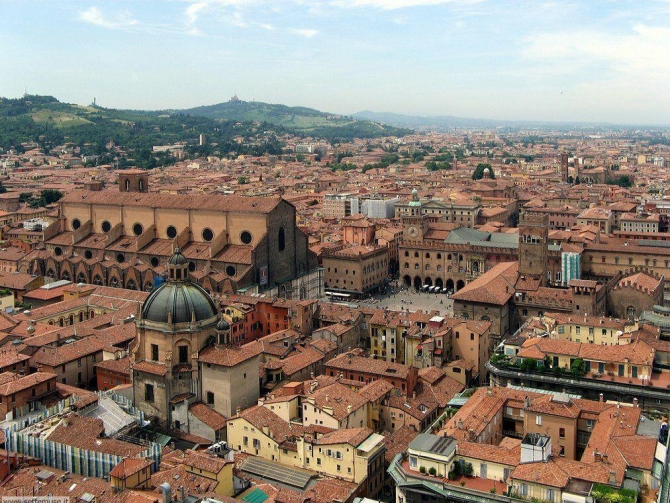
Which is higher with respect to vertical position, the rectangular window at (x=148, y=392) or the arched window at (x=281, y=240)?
the arched window at (x=281, y=240)

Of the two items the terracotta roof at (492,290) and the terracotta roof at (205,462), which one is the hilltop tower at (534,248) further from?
the terracotta roof at (205,462)

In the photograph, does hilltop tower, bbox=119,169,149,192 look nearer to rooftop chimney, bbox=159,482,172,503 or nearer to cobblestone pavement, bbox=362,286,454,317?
cobblestone pavement, bbox=362,286,454,317

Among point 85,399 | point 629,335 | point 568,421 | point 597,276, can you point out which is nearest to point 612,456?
point 568,421

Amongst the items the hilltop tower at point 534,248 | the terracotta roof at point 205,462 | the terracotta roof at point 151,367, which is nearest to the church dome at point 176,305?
the terracotta roof at point 151,367

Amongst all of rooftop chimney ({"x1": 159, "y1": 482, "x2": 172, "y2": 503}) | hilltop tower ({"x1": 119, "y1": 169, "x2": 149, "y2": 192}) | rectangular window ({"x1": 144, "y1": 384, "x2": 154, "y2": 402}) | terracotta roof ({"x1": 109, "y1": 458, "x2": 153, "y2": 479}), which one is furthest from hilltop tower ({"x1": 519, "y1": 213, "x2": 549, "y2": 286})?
rooftop chimney ({"x1": 159, "y1": 482, "x2": 172, "y2": 503})

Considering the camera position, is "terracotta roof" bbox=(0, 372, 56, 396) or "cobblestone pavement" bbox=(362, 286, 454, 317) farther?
"cobblestone pavement" bbox=(362, 286, 454, 317)

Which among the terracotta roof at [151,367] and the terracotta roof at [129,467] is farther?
the terracotta roof at [151,367]

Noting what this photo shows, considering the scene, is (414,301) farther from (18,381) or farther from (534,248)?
(18,381)
